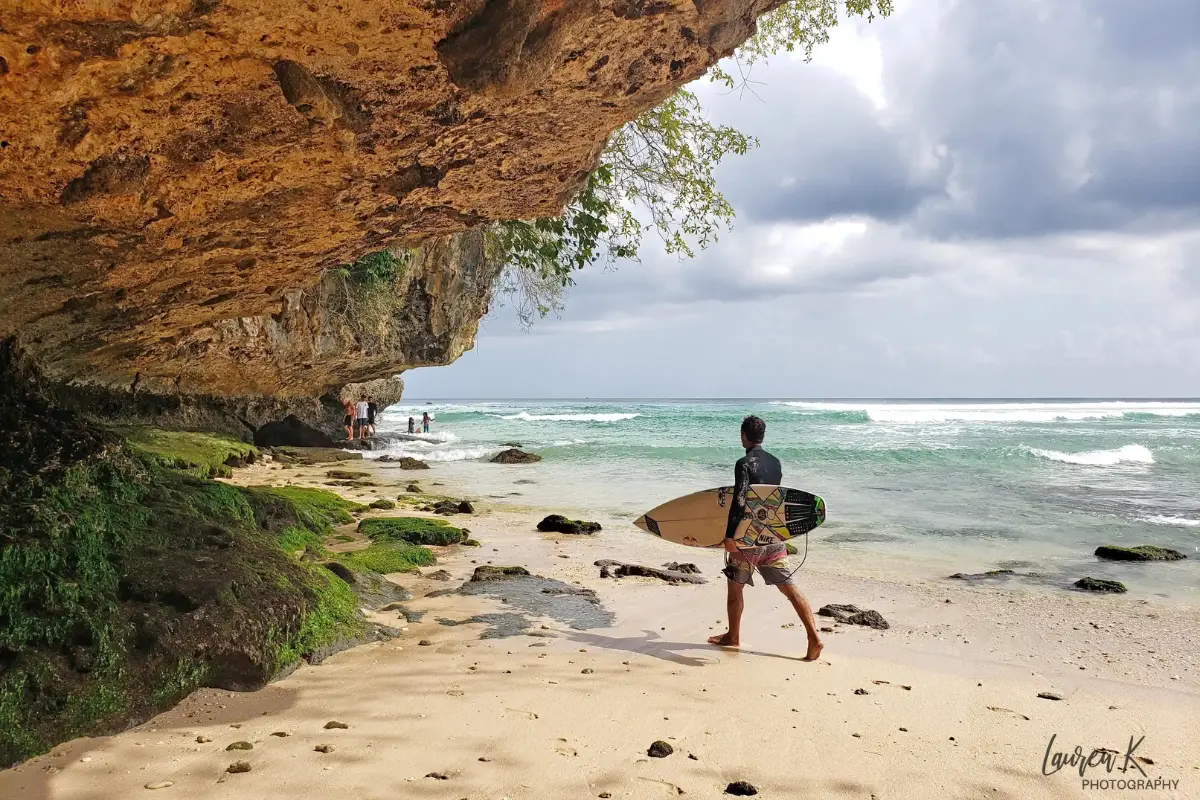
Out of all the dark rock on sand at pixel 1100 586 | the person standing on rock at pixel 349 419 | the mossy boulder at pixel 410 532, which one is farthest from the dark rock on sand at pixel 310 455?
the dark rock on sand at pixel 1100 586

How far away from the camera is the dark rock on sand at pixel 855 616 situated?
579 centimetres

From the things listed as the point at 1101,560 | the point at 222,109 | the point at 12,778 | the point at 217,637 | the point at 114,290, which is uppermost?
the point at 222,109

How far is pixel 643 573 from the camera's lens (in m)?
7.22

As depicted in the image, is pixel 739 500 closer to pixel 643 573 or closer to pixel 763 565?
pixel 763 565

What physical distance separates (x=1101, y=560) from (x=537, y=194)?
27.7 feet

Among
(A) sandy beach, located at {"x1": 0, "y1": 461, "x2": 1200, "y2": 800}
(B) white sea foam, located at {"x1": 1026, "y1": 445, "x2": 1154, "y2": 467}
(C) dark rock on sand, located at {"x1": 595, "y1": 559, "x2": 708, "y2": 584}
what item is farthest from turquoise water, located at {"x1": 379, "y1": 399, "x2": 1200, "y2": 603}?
(A) sandy beach, located at {"x1": 0, "y1": 461, "x2": 1200, "y2": 800}

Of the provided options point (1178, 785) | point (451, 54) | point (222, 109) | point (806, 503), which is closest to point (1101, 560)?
point (806, 503)

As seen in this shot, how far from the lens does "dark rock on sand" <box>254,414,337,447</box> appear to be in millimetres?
21062

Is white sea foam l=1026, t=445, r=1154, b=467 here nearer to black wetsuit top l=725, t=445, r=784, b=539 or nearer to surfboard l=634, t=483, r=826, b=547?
surfboard l=634, t=483, r=826, b=547

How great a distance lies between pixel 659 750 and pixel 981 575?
6.25 metres

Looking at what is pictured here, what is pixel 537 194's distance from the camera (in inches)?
191

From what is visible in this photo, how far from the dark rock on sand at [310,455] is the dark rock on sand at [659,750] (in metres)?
16.2

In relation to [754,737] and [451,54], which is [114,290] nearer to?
[451,54]

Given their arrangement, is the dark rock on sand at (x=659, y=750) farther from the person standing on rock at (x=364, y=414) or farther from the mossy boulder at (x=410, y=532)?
the person standing on rock at (x=364, y=414)
